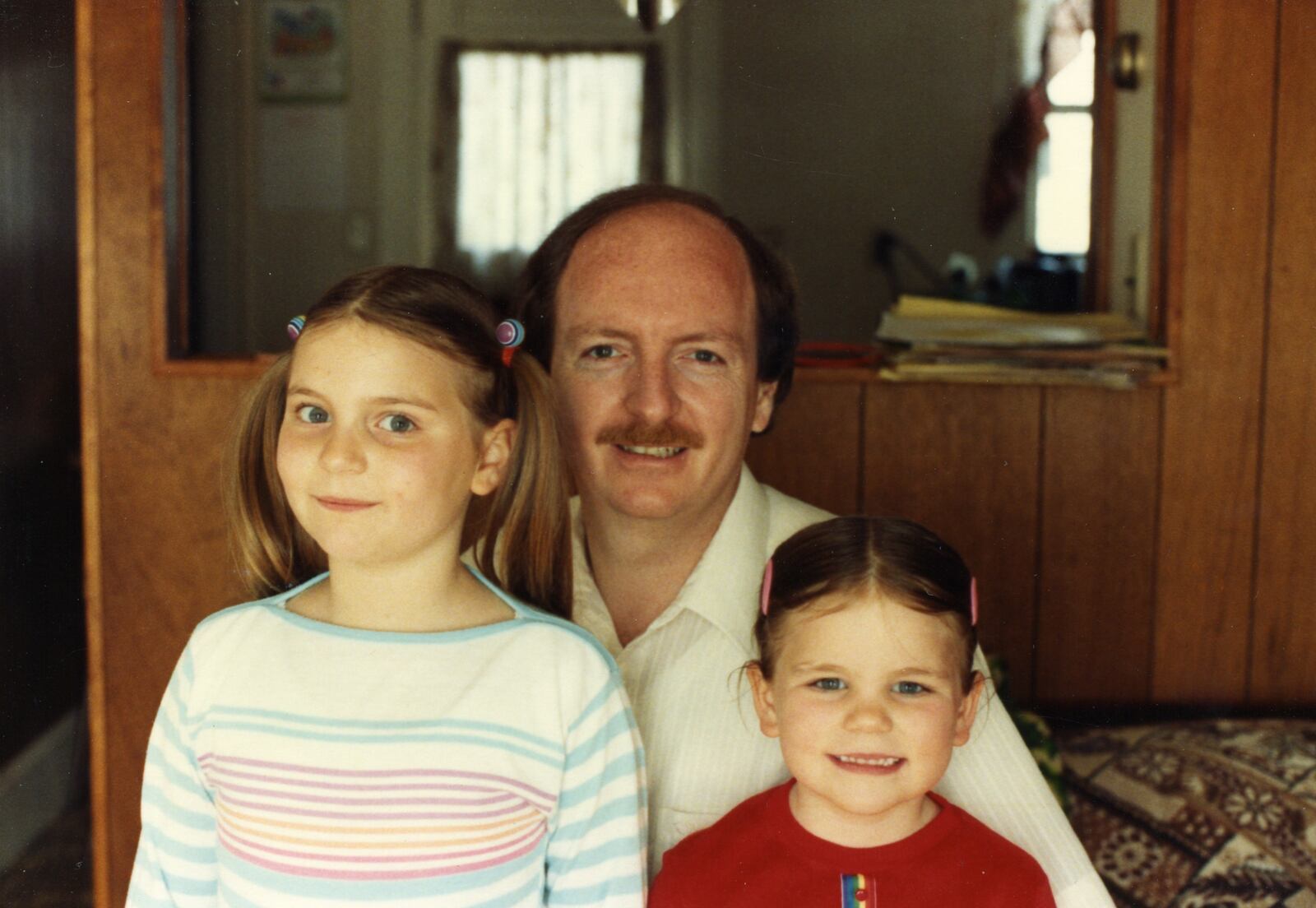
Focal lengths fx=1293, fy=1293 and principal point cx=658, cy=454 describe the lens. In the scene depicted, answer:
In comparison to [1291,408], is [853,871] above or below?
below

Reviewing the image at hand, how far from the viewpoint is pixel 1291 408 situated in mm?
2367

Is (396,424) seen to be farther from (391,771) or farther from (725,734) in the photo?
(725,734)

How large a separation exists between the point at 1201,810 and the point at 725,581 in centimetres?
102

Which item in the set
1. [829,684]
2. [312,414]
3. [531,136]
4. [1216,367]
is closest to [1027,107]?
[531,136]

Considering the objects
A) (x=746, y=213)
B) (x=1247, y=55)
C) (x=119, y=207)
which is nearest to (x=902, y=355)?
(x=1247, y=55)

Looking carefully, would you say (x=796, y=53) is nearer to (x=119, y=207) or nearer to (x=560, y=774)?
(x=119, y=207)

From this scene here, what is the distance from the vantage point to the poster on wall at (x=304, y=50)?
456 centimetres

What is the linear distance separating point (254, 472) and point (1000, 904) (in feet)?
3.00

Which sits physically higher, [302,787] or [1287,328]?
[1287,328]

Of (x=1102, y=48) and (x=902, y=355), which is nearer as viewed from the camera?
(x=902, y=355)

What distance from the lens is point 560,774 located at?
1281 mm

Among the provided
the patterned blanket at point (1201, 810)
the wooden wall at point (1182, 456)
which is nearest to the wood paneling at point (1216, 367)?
the wooden wall at point (1182, 456)

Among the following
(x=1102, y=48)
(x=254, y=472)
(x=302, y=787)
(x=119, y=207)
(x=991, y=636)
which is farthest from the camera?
(x=1102, y=48)

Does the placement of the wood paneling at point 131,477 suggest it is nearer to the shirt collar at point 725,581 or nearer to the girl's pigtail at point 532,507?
the shirt collar at point 725,581
